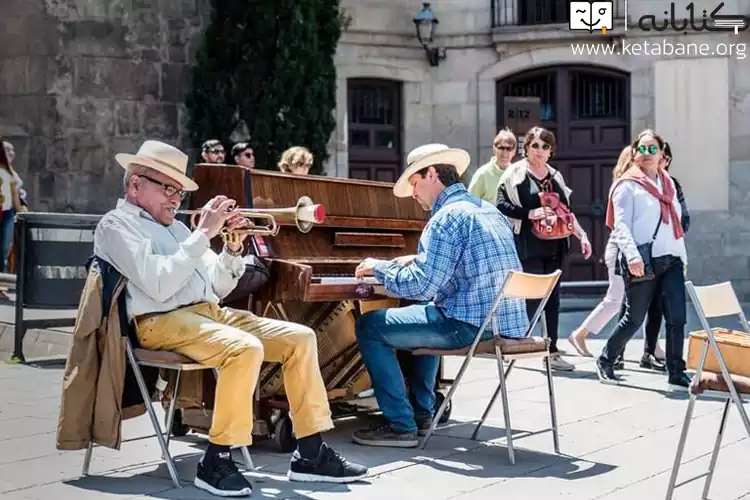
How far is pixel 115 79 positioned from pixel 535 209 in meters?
7.40

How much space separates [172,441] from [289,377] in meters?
1.12

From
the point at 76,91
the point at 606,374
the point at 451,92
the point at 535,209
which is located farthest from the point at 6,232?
the point at 606,374

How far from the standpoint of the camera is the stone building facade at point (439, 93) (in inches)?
587

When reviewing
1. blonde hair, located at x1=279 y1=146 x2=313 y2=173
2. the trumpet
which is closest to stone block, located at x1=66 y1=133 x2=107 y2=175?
blonde hair, located at x1=279 y1=146 x2=313 y2=173

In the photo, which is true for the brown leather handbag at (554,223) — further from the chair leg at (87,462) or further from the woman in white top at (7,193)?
the woman in white top at (7,193)

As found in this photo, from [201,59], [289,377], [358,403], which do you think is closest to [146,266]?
[289,377]

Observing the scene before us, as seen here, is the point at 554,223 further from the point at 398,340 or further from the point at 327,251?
the point at 398,340

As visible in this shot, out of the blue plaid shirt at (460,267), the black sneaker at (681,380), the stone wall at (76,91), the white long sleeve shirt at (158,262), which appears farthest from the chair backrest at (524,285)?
the stone wall at (76,91)

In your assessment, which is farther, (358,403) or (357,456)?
(358,403)

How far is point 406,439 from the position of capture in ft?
21.0

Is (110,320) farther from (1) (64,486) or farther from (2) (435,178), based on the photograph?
(2) (435,178)

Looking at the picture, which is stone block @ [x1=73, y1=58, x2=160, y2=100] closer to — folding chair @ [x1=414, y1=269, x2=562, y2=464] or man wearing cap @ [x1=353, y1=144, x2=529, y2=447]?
man wearing cap @ [x1=353, y1=144, x2=529, y2=447]

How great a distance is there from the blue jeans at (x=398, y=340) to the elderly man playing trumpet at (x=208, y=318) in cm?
70

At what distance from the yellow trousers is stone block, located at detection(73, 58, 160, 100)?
31.4 ft
